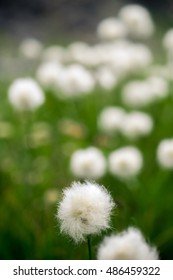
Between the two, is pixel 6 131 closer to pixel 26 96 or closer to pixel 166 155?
pixel 26 96

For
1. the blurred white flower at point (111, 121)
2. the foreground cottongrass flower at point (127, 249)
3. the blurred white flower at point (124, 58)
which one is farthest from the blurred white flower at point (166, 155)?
the blurred white flower at point (124, 58)

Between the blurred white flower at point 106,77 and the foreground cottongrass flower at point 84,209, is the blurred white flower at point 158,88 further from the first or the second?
the foreground cottongrass flower at point 84,209

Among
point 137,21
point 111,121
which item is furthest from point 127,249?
point 137,21

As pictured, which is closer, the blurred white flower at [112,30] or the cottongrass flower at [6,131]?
the cottongrass flower at [6,131]

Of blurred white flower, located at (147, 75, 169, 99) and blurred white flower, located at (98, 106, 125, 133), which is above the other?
blurred white flower, located at (147, 75, 169, 99)

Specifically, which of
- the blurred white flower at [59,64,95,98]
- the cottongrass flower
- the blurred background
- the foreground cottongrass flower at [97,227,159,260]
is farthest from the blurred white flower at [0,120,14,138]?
the blurred background

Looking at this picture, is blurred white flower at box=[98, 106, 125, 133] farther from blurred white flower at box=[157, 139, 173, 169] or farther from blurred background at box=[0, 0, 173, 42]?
blurred background at box=[0, 0, 173, 42]
